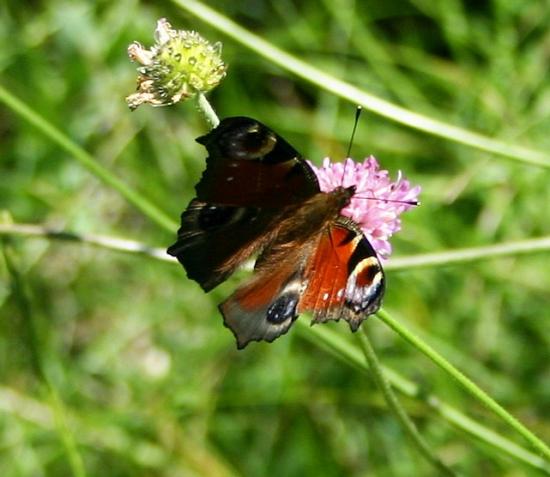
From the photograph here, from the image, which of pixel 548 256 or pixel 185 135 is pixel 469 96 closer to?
pixel 548 256

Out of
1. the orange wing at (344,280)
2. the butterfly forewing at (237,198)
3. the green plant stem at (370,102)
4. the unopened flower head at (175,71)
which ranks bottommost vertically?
the orange wing at (344,280)

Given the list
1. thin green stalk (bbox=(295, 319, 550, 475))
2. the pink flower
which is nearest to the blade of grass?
thin green stalk (bbox=(295, 319, 550, 475))

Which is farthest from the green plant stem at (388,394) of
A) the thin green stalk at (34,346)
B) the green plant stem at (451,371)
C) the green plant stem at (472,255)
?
the thin green stalk at (34,346)

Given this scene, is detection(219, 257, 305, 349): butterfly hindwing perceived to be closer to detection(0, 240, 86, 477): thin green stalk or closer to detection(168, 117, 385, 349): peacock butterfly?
detection(168, 117, 385, 349): peacock butterfly

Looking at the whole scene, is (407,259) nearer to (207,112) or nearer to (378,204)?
(378,204)

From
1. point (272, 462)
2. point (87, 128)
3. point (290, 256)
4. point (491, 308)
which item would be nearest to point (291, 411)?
point (272, 462)

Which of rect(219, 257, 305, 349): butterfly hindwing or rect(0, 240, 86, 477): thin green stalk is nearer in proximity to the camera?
rect(219, 257, 305, 349): butterfly hindwing

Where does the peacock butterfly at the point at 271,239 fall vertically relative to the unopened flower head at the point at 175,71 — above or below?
below

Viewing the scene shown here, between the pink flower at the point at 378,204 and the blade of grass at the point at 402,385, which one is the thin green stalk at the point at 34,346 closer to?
the blade of grass at the point at 402,385
